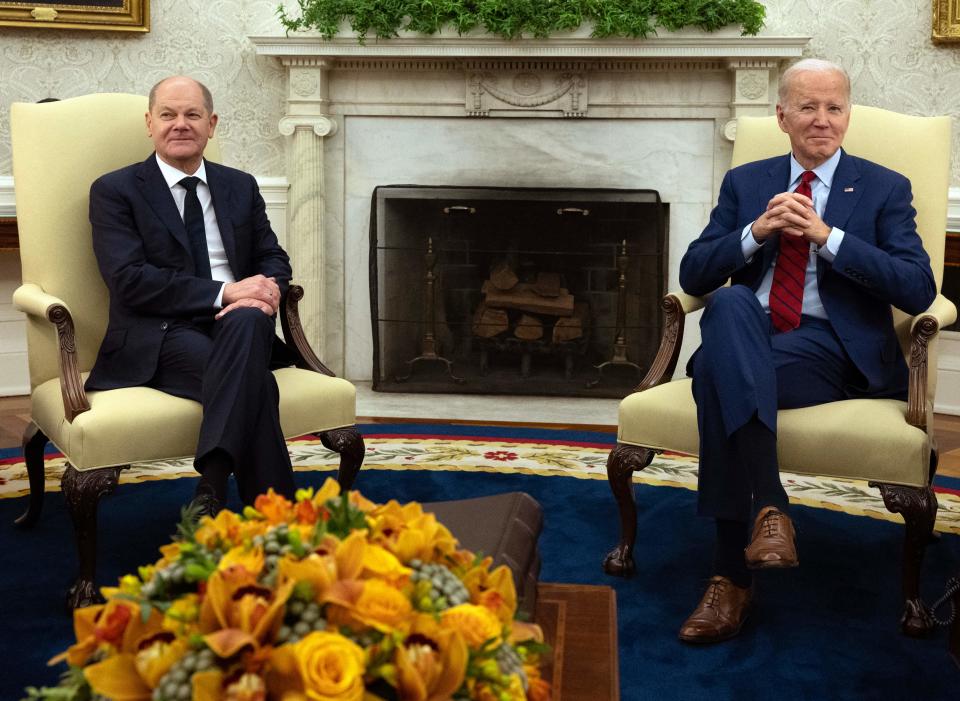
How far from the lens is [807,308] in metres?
2.60

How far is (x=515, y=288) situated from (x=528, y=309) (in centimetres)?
12

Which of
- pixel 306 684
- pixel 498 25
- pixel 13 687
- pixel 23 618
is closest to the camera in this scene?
pixel 306 684

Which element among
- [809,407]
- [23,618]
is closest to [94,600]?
Answer: [23,618]

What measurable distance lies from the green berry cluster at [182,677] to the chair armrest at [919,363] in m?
1.88

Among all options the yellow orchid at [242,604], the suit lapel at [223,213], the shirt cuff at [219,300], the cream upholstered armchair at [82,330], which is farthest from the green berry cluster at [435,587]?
the suit lapel at [223,213]

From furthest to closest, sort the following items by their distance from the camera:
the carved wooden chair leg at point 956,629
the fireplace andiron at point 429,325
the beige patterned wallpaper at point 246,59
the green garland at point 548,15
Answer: the fireplace andiron at point 429,325, the beige patterned wallpaper at point 246,59, the green garland at point 548,15, the carved wooden chair leg at point 956,629

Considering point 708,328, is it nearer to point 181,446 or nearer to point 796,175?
point 796,175

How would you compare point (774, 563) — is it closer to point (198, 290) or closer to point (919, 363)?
point (919, 363)

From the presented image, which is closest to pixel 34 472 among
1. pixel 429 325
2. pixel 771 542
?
pixel 771 542

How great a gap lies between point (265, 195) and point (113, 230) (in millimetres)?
2313

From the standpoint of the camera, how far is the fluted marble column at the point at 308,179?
15.9 ft

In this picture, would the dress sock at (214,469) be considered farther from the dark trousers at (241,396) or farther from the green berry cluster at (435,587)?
the green berry cluster at (435,587)

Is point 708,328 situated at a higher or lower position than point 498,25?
lower

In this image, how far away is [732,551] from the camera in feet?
7.52
